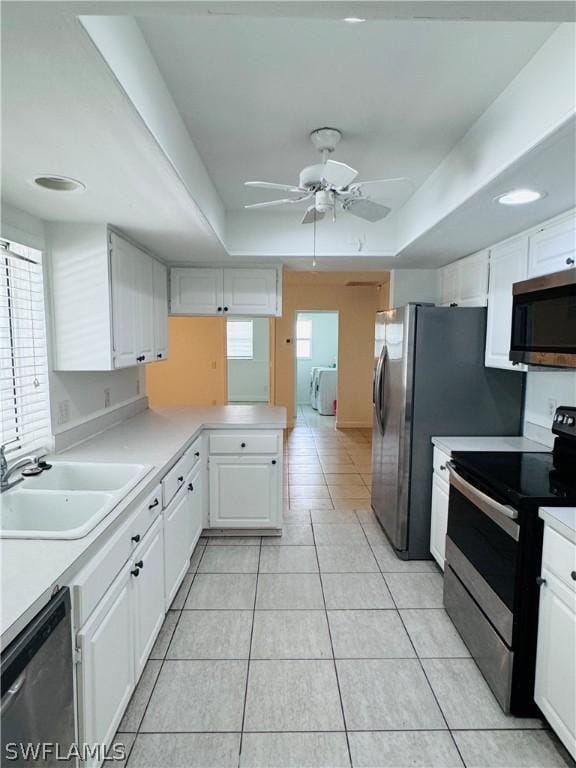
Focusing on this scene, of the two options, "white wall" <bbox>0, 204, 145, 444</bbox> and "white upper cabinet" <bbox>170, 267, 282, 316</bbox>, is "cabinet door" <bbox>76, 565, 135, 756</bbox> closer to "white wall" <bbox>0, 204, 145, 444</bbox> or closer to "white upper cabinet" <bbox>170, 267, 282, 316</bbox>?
"white wall" <bbox>0, 204, 145, 444</bbox>

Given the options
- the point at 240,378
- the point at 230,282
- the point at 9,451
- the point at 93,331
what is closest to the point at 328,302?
the point at 240,378

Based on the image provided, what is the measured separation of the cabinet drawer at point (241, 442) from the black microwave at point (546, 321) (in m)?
1.67

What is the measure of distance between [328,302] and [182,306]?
12.0 ft

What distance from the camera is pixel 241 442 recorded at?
3033 mm

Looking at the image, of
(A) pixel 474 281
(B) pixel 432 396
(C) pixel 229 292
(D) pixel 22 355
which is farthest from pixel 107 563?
(A) pixel 474 281

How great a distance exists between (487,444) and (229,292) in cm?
236

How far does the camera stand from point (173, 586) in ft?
7.40

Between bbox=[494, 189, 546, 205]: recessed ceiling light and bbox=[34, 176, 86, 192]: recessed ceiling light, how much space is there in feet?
5.87

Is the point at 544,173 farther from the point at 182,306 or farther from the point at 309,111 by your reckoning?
the point at 182,306

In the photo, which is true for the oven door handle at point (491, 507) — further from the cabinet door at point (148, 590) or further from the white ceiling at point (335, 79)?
the white ceiling at point (335, 79)

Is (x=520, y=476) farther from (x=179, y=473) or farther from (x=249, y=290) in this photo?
(x=249, y=290)

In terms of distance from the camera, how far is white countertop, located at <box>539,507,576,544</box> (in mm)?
1438

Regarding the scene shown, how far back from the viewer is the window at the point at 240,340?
331 inches

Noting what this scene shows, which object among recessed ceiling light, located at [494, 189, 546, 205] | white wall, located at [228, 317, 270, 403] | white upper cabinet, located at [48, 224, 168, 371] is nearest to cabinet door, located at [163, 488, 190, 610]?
white upper cabinet, located at [48, 224, 168, 371]
